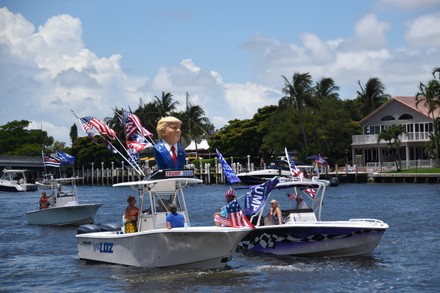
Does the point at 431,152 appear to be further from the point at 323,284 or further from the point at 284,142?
the point at 323,284

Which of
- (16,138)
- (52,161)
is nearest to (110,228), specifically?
(52,161)

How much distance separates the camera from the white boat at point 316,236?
26203 millimetres

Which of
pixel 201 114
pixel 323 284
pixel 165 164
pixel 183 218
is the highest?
pixel 201 114

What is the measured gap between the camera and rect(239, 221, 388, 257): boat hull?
26172 millimetres

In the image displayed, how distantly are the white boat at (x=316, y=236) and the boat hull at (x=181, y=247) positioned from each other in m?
3.89

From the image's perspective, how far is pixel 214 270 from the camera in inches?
936

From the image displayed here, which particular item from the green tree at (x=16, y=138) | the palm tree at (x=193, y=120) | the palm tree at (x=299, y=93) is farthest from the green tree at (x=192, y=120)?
the green tree at (x=16, y=138)

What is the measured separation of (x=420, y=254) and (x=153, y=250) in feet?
33.0

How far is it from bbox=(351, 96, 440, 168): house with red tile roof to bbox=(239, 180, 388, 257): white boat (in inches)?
2704

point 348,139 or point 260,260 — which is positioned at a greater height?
point 348,139

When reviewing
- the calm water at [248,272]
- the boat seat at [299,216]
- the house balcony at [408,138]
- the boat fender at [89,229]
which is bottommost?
the calm water at [248,272]

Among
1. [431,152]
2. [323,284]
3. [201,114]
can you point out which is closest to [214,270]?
[323,284]

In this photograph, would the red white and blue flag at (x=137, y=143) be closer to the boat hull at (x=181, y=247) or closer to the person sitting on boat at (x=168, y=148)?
the person sitting on boat at (x=168, y=148)

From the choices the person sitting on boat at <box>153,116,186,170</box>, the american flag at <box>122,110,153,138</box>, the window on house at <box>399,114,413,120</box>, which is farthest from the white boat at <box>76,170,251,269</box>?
the window on house at <box>399,114,413,120</box>
